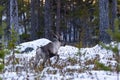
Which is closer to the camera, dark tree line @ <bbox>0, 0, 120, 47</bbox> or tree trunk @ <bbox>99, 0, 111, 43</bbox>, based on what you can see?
tree trunk @ <bbox>99, 0, 111, 43</bbox>

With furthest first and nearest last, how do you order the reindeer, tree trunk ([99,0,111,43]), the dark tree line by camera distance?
1. the dark tree line
2. tree trunk ([99,0,111,43])
3. the reindeer

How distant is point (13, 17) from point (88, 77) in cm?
1403

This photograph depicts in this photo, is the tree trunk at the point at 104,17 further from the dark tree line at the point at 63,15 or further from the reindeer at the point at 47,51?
the dark tree line at the point at 63,15

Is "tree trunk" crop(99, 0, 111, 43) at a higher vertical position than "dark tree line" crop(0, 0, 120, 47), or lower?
higher

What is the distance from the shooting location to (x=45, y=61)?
12.8 metres

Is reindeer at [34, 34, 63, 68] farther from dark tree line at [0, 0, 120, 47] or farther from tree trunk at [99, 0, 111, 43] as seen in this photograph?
dark tree line at [0, 0, 120, 47]

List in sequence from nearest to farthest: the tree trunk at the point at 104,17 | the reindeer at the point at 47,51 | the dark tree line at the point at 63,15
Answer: the reindeer at the point at 47,51 < the tree trunk at the point at 104,17 < the dark tree line at the point at 63,15

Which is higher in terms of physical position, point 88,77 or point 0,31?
point 0,31

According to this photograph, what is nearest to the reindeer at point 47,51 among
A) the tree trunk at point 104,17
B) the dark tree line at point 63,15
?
the tree trunk at point 104,17

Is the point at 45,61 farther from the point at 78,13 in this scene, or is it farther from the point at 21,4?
the point at 21,4

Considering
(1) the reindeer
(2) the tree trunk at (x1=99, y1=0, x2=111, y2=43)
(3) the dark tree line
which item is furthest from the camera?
(3) the dark tree line

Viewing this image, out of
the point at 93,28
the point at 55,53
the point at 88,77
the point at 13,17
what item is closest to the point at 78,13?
the point at 93,28

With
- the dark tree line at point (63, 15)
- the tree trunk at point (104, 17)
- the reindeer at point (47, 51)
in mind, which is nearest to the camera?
the reindeer at point (47, 51)

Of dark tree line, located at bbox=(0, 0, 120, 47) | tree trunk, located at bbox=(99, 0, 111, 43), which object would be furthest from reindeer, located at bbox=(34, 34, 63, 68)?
dark tree line, located at bbox=(0, 0, 120, 47)
